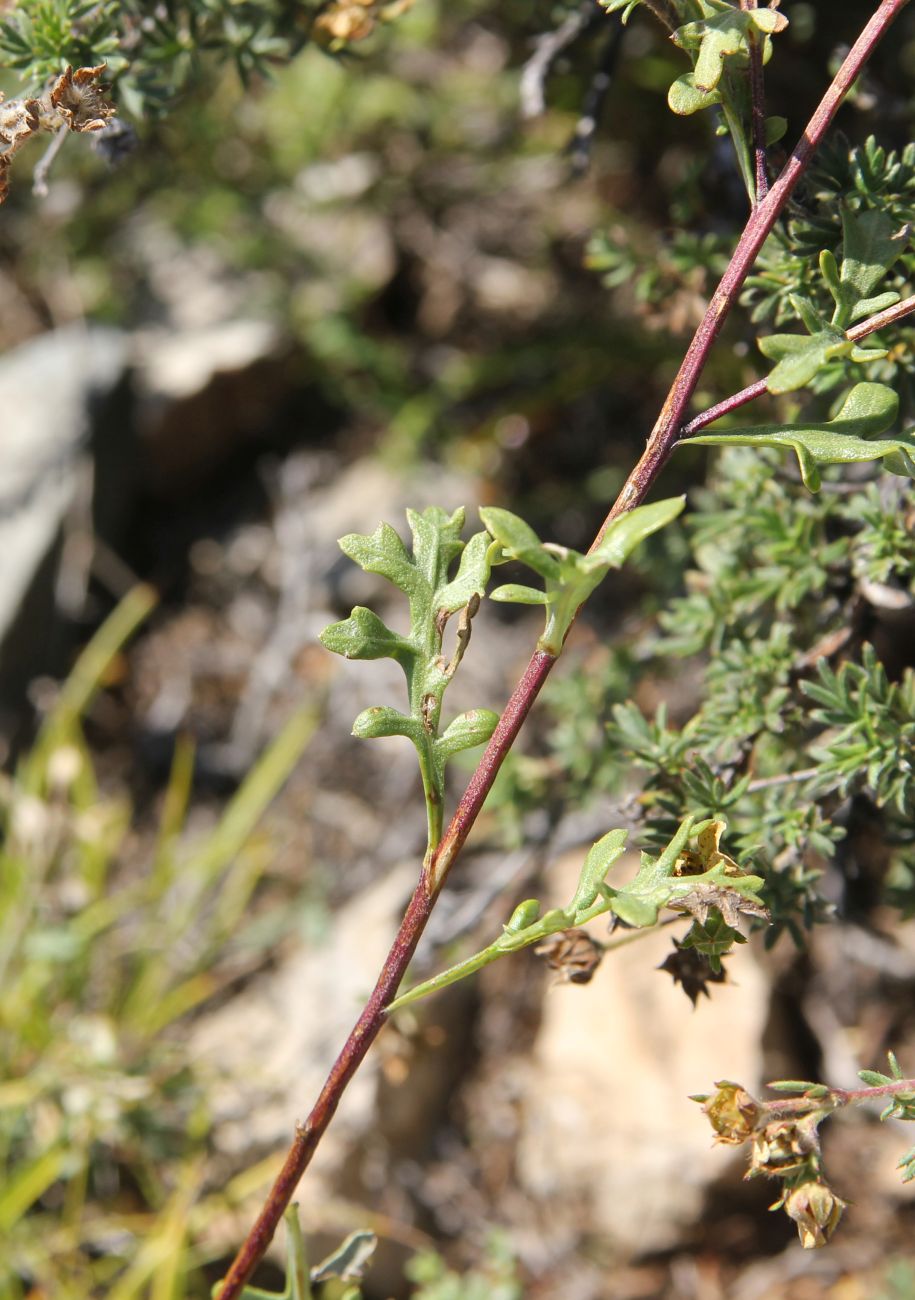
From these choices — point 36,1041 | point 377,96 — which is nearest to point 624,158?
point 377,96

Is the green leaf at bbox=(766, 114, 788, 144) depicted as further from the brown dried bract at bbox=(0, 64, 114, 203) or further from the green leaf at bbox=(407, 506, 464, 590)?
the brown dried bract at bbox=(0, 64, 114, 203)

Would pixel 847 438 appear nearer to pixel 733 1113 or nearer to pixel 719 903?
pixel 719 903

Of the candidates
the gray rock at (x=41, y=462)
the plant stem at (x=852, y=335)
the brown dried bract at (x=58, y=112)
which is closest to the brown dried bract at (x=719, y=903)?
the plant stem at (x=852, y=335)

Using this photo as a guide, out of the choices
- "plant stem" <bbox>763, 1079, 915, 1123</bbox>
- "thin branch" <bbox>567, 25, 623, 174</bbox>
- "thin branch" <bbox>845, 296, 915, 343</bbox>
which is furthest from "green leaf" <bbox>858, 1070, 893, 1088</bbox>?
"thin branch" <bbox>567, 25, 623, 174</bbox>

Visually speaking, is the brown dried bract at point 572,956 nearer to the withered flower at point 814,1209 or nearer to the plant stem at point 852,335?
the withered flower at point 814,1209

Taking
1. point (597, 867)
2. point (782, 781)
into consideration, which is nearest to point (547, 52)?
point (782, 781)

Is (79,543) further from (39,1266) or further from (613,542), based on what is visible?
(613,542)
